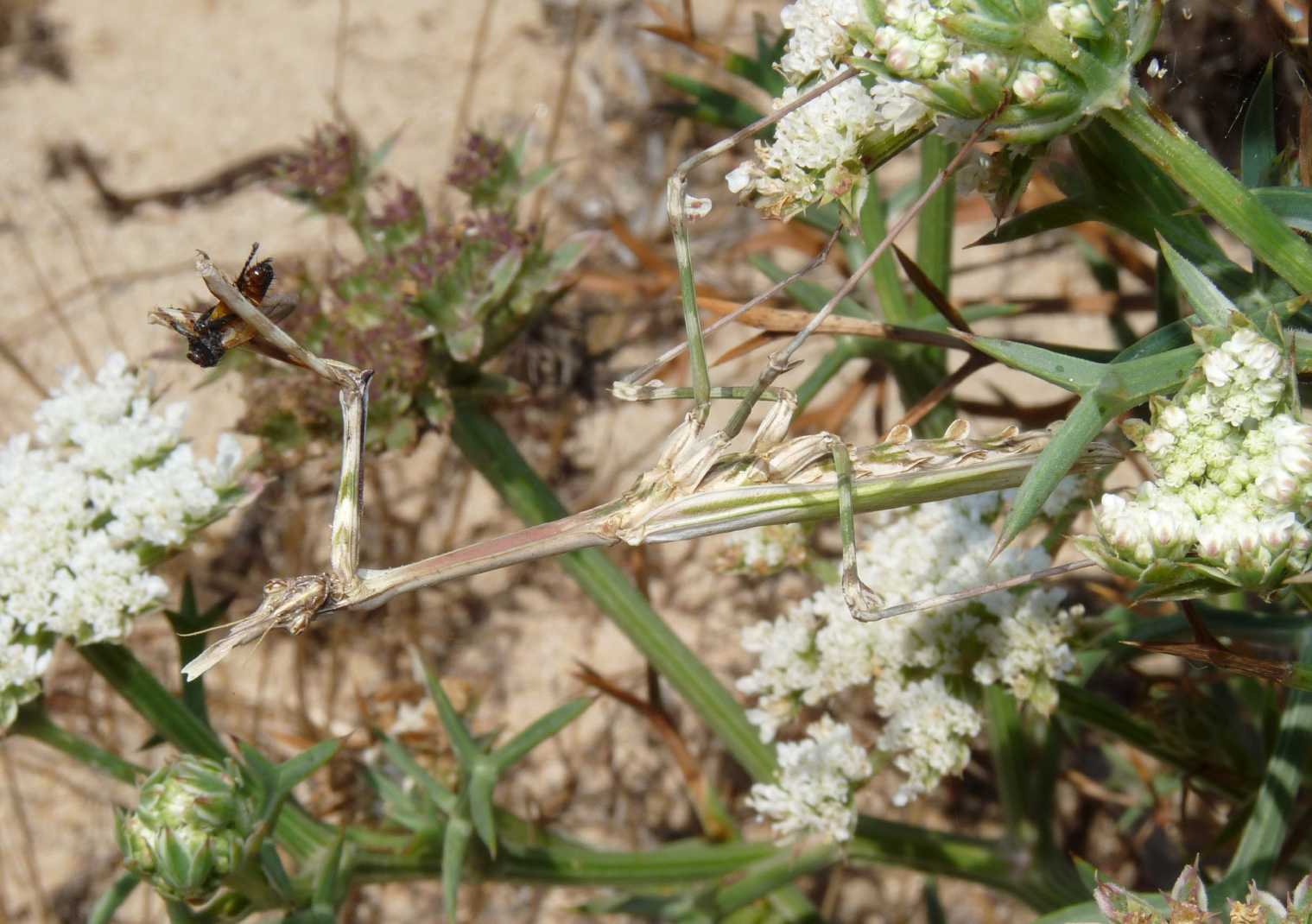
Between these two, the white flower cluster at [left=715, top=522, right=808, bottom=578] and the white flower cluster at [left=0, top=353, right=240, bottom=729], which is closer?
the white flower cluster at [left=0, top=353, right=240, bottom=729]

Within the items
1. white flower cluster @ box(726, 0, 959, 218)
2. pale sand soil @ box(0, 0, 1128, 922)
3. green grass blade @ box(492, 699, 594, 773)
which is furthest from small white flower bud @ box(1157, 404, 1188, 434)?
pale sand soil @ box(0, 0, 1128, 922)

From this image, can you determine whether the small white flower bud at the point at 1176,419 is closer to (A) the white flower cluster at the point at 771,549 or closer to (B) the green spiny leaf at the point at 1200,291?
(B) the green spiny leaf at the point at 1200,291

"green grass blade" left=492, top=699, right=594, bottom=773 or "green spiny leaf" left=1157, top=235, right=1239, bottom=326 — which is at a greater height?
"green spiny leaf" left=1157, top=235, right=1239, bottom=326

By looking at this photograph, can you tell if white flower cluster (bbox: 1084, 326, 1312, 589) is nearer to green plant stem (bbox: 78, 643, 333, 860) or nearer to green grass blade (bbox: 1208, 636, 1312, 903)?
green grass blade (bbox: 1208, 636, 1312, 903)

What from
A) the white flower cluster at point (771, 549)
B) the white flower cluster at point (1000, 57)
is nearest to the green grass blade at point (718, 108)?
the white flower cluster at point (771, 549)

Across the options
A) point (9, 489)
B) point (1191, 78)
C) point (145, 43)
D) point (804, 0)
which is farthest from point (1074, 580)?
point (145, 43)

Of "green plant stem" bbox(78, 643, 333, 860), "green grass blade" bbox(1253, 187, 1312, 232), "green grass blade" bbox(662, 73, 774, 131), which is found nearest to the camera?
"green grass blade" bbox(1253, 187, 1312, 232)

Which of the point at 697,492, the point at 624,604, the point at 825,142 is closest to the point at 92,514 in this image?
the point at 624,604
